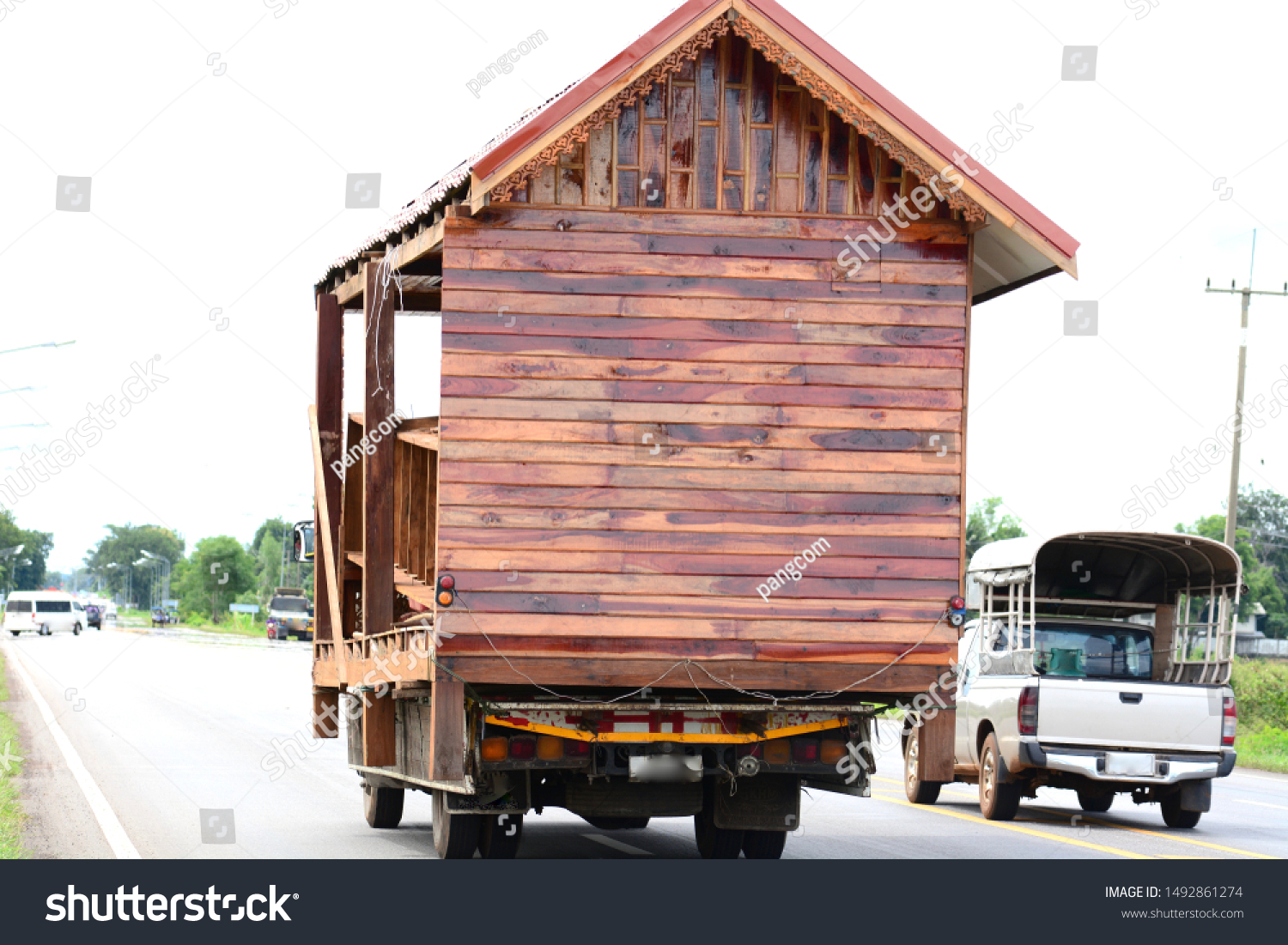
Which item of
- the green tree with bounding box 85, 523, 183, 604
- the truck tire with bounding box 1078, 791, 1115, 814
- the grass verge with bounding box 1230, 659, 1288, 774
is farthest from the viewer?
the green tree with bounding box 85, 523, 183, 604

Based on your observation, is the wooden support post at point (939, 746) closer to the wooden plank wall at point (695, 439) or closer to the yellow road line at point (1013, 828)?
the wooden plank wall at point (695, 439)

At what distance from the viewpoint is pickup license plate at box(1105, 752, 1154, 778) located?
563 inches

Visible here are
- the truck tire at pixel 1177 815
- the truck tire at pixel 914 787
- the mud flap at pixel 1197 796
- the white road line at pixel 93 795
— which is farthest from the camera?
the truck tire at pixel 914 787

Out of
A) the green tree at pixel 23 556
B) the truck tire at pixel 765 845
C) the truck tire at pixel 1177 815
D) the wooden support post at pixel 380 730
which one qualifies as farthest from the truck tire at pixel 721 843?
the green tree at pixel 23 556

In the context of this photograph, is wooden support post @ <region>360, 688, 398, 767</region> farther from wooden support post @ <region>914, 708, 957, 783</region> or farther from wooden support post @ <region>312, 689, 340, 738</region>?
wooden support post @ <region>914, 708, 957, 783</region>

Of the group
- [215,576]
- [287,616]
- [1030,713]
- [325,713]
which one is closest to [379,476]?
[325,713]

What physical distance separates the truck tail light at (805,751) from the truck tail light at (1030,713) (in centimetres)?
473

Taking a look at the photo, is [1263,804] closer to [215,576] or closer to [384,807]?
[384,807]

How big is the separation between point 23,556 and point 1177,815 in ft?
433

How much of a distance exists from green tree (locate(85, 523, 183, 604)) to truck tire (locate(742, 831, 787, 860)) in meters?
123

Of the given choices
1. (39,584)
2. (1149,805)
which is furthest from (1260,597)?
(39,584)

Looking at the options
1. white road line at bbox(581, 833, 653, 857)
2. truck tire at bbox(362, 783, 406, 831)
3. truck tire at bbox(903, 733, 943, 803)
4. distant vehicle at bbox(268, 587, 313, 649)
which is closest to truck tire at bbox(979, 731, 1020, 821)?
truck tire at bbox(903, 733, 943, 803)

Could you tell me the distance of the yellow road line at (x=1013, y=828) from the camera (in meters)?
12.7

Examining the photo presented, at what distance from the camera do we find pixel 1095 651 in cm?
1558
